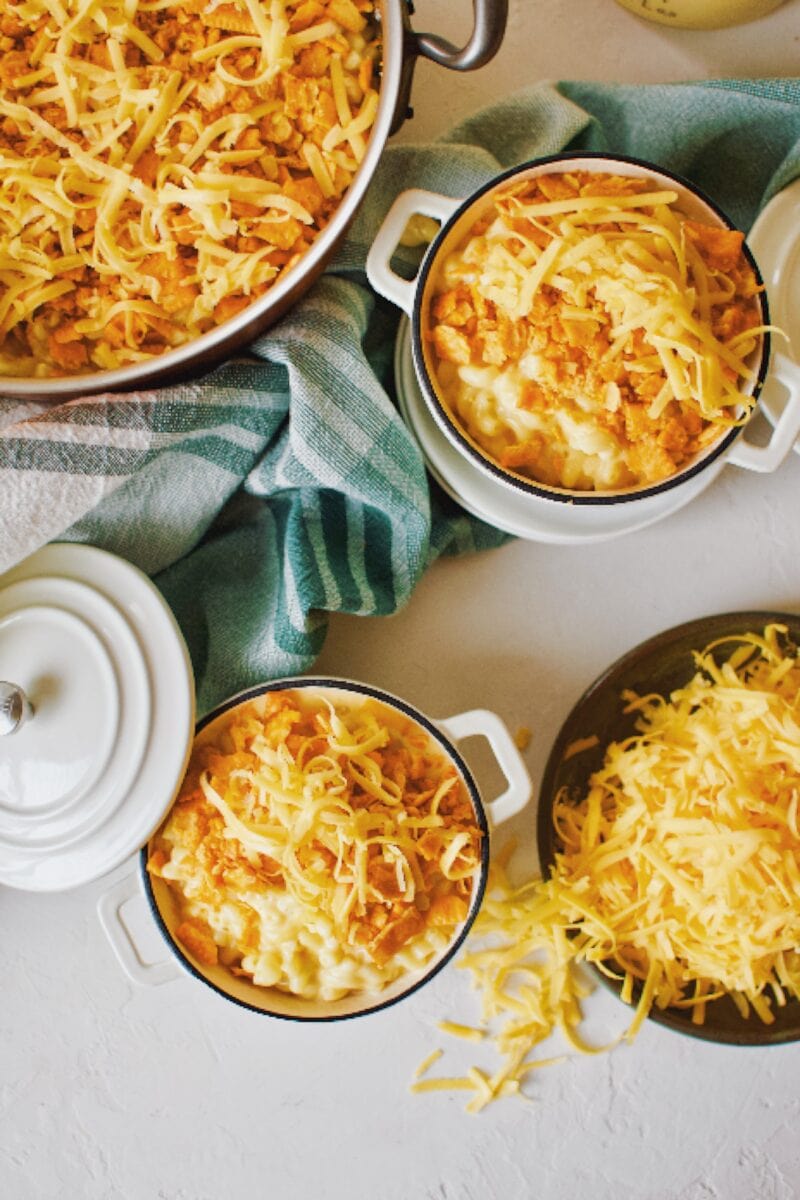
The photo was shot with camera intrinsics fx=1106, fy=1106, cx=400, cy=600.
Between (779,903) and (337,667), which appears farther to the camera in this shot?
(337,667)

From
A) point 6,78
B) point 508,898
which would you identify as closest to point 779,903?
point 508,898

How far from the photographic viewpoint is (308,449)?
1.21 m

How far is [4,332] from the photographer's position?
1.11 meters

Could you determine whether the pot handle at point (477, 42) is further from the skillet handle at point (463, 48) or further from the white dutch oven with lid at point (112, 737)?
the white dutch oven with lid at point (112, 737)

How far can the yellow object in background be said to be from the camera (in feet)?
4.23

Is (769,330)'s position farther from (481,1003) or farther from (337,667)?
(481,1003)

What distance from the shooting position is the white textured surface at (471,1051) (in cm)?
139

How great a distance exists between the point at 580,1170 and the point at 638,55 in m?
1.41

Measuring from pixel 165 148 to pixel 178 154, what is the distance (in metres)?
0.01

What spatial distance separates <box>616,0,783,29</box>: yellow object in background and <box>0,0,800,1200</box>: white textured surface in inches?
1.5

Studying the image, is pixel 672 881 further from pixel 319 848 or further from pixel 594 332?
pixel 594 332

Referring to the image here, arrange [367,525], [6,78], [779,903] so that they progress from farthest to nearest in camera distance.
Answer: [367,525]
[779,903]
[6,78]

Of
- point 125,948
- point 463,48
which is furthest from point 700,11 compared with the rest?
point 125,948

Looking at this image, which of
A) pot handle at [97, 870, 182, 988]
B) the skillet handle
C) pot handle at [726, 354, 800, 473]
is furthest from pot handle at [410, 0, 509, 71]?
pot handle at [97, 870, 182, 988]
